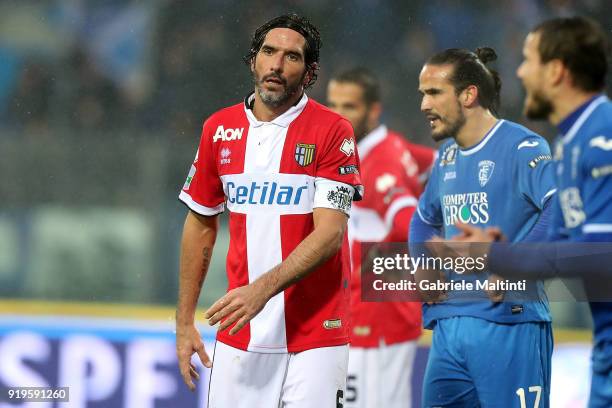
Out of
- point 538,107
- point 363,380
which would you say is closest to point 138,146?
point 363,380

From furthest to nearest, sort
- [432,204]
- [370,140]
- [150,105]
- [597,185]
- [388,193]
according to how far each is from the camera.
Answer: [150,105]
[370,140]
[388,193]
[432,204]
[597,185]

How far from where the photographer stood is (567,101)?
10.4ft

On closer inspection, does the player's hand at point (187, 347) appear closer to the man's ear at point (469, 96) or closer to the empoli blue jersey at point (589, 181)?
the man's ear at point (469, 96)

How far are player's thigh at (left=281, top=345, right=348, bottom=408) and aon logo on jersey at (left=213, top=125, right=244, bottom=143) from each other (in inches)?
33.3

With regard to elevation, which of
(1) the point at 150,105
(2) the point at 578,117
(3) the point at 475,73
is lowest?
(2) the point at 578,117

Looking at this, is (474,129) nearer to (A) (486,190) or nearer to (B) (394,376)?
(A) (486,190)

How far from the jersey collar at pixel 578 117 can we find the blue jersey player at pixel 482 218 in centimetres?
89

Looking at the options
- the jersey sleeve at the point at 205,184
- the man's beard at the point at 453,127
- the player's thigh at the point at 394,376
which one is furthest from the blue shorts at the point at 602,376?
the player's thigh at the point at 394,376

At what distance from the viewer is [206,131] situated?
4.20 meters

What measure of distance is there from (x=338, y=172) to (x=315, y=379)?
0.76 metres

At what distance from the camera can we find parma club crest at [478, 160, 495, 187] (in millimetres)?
4266

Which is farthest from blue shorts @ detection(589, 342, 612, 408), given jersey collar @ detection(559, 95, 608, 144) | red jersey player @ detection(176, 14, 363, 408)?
red jersey player @ detection(176, 14, 363, 408)

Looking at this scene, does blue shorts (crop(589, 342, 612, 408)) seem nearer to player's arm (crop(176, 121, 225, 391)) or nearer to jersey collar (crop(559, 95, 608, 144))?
jersey collar (crop(559, 95, 608, 144))

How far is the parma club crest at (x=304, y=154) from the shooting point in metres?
4.03
